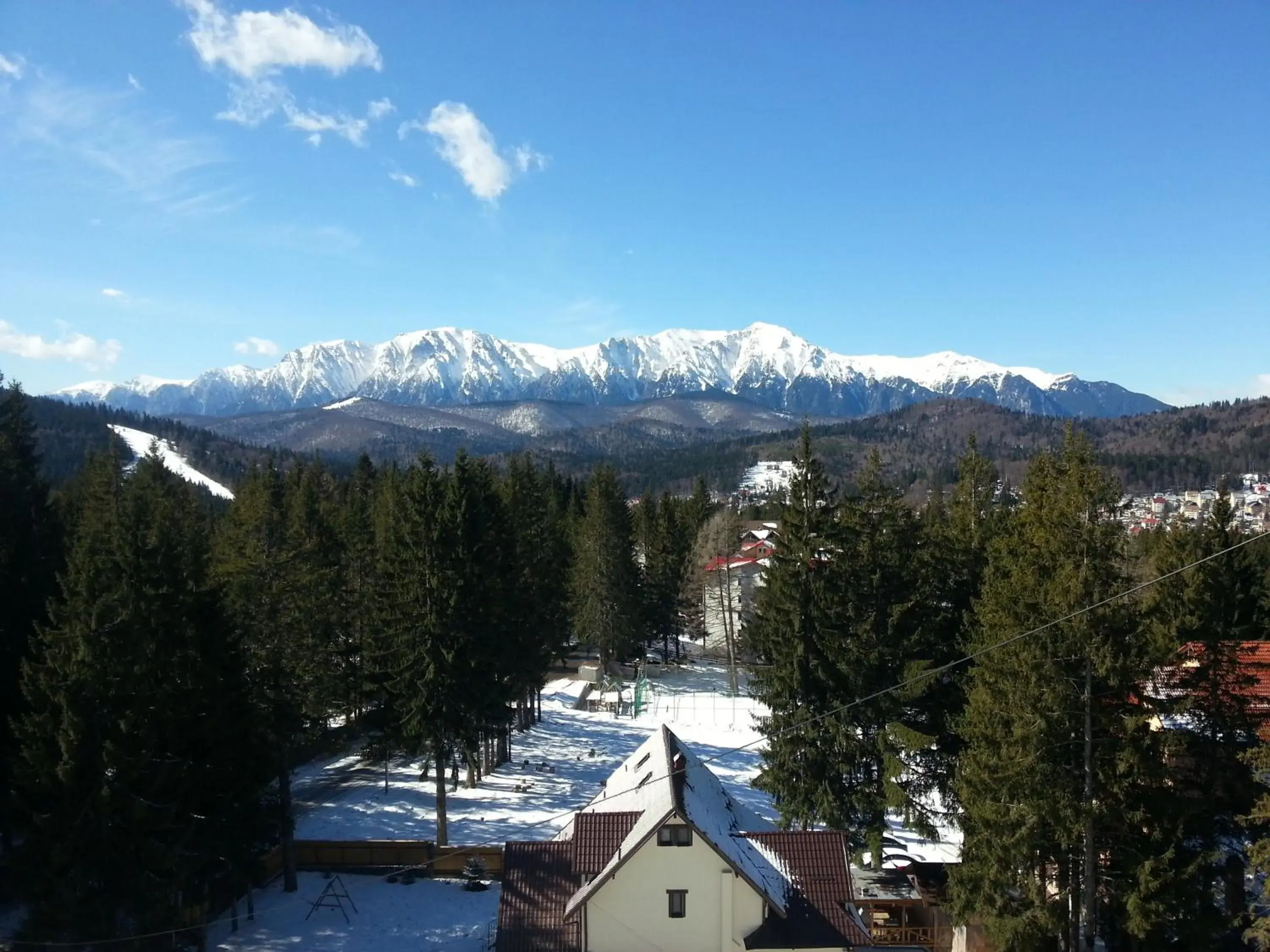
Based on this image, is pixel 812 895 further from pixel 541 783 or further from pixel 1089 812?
pixel 541 783

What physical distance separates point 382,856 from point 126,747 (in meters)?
11.3

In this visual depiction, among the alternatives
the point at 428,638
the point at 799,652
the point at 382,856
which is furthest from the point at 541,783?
the point at 799,652

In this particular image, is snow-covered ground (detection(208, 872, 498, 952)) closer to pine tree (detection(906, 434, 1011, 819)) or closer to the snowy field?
the snowy field

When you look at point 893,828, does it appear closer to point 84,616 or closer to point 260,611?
point 260,611

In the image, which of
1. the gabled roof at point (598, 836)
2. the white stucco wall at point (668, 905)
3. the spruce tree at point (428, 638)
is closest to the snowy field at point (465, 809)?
the spruce tree at point (428, 638)

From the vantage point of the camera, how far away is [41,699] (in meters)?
18.9

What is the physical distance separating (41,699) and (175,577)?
3736mm

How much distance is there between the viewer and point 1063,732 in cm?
1705

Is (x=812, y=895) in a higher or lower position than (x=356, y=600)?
lower

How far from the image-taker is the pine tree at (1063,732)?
16469 mm

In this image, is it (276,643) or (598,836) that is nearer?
(598,836)

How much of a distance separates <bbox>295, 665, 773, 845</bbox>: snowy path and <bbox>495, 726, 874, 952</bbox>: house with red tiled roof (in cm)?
931

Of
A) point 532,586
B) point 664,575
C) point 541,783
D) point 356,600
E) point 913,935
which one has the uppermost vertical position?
point 532,586

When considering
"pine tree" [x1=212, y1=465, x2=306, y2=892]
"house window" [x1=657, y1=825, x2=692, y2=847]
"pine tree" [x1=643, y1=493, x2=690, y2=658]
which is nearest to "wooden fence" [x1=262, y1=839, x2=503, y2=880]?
"pine tree" [x1=212, y1=465, x2=306, y2=892]
